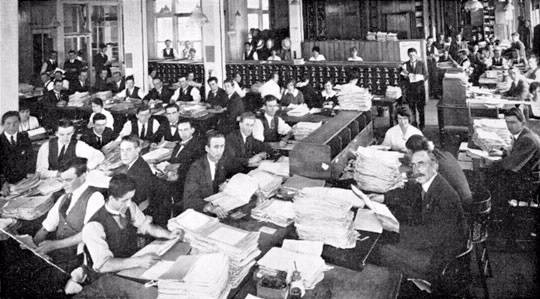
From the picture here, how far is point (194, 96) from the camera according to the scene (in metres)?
8.27

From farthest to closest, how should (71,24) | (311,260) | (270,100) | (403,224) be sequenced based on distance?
(71,24) → (270,100) → (403,224) → (311,260)

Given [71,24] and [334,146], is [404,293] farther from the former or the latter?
[71,24]

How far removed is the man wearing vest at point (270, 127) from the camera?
5227mm

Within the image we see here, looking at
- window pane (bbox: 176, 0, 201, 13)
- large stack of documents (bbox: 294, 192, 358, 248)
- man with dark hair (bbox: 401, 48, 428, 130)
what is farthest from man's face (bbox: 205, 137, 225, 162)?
window pane (bbox: 176, 0, 201, 13)

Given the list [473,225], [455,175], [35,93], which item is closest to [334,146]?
[455,175]

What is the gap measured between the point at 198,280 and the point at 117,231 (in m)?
0.89

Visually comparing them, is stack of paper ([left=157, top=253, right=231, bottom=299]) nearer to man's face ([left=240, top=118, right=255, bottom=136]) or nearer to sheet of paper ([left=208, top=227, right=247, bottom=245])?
sheet of paper ([left=208, top=227, right=247, bottom=245])

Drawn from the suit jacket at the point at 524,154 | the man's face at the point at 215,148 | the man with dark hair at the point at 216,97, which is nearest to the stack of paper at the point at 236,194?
the man's face at the point at 215,148

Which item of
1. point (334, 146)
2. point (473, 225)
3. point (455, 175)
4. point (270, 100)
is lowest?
point (473, 225)

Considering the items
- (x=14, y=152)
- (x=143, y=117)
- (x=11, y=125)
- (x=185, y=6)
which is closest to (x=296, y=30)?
(x=185, y=6)

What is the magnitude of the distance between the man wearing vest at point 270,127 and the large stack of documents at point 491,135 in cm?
184

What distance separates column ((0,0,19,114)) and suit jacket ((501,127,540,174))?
4872 millimetres

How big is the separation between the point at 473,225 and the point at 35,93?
28.0ft

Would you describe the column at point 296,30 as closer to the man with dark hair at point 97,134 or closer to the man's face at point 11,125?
the man with dark hair at point 97,134
